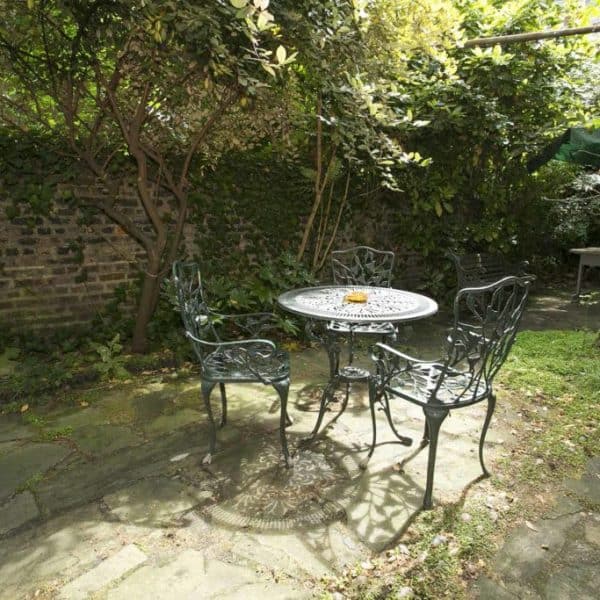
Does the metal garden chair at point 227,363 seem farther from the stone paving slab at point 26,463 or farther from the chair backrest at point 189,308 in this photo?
the stone paving slab at point 26,463

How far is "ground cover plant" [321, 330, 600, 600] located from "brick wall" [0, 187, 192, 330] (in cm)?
354

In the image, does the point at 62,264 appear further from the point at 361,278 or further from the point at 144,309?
the point at 361,278

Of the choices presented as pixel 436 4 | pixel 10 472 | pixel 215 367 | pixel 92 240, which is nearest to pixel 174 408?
pixel 215 367

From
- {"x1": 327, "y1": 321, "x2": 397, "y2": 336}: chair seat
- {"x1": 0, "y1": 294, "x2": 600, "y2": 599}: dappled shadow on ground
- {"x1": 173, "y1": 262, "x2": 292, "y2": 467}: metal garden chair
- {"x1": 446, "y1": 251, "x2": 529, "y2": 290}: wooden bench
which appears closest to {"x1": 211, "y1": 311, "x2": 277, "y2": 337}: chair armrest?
{"x1": 173, "y1": 262, "x2": 292, "y2": 467}: metal garden chair

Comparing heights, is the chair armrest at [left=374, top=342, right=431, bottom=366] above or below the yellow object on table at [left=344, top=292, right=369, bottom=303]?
below

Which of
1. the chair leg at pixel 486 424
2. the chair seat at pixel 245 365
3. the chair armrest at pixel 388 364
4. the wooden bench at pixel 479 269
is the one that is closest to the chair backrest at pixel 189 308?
the chair seat at pixel 245 365

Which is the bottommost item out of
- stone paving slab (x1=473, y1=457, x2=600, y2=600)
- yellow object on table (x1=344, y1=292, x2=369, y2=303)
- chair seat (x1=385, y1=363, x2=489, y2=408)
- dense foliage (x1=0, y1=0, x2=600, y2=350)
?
stone paving slab (x1=473, y1=457, x2=600, y2=600)

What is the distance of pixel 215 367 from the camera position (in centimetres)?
269

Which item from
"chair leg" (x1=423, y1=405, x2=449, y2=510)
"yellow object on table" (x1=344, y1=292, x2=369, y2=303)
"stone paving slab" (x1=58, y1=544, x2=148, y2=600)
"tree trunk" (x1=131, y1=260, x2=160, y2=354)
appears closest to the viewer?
"stone paving slab" (x1=58, y1=544, x2=148, y2=600)

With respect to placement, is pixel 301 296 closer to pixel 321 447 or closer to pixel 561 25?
pixel 321 447

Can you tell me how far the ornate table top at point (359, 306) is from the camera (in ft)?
8.39

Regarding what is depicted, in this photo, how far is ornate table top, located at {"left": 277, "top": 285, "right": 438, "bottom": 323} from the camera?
8.39ft

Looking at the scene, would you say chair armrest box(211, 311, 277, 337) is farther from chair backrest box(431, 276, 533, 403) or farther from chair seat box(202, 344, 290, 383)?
chair backrest box(431, 276, 533, 403)

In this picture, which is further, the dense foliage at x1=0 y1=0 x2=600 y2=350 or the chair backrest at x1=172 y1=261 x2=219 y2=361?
the dense foliage at x1=0 y1=0 x2=600 y2=350
